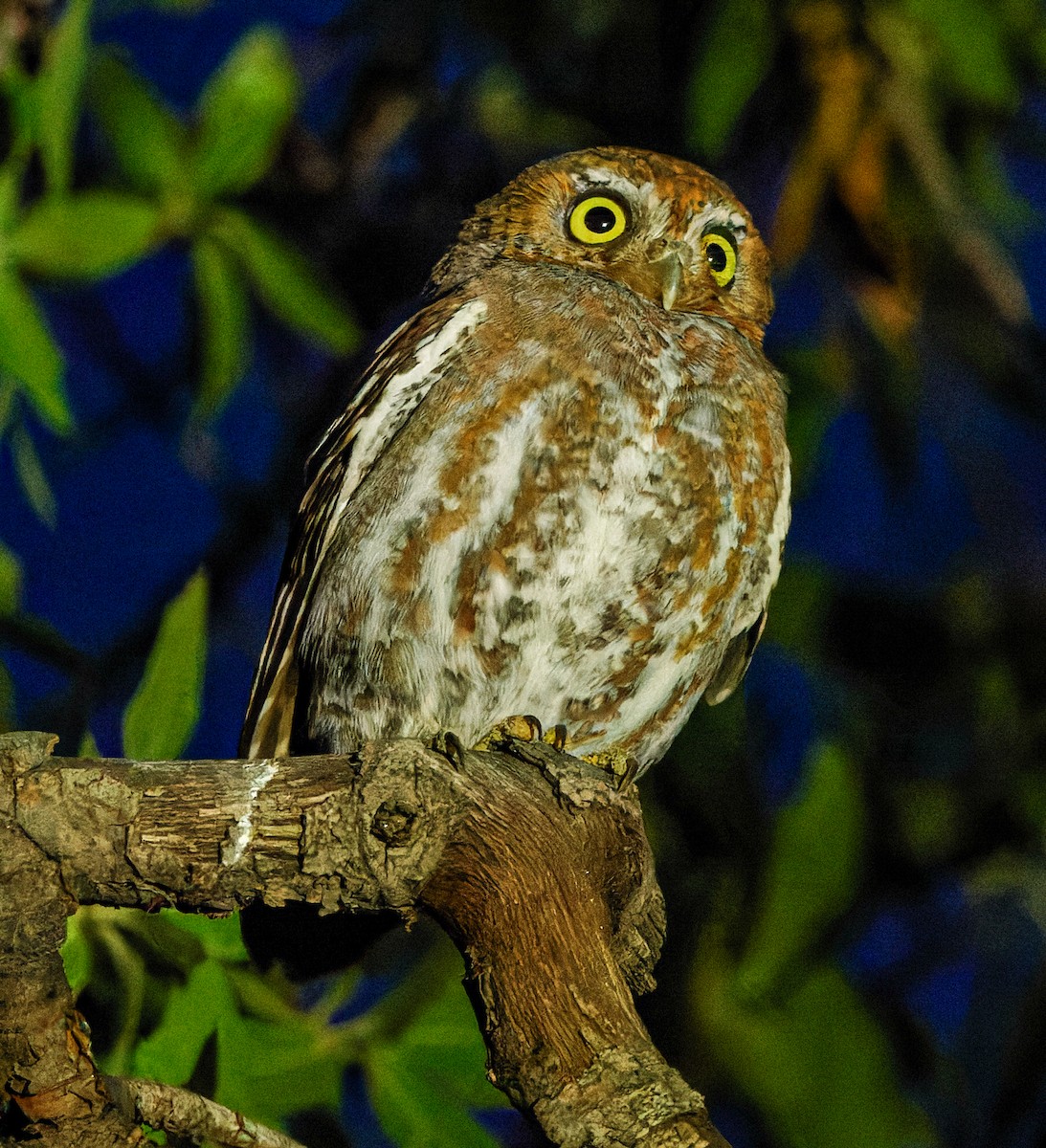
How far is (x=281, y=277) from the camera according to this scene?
231 centimetres

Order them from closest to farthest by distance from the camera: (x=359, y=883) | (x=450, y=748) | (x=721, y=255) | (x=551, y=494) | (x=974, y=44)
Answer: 1. (x=359, y=883)
2. (x=450, y=748)
3. (x=551, y=494)
4. (x=721, y=255)
5. (x=974, y=44)

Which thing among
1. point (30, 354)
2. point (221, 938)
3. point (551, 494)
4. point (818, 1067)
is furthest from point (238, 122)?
point (818, 1067)

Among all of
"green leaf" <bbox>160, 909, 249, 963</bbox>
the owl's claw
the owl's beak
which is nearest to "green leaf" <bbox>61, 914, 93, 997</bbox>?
"green leaf" <bbox>160, 909, 249, 963</bbox>

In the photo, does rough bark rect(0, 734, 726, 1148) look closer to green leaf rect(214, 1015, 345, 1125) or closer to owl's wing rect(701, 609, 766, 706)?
green leaf rect(214, 1015, 345, 1125)

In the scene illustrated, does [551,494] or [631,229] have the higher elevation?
[631,229]

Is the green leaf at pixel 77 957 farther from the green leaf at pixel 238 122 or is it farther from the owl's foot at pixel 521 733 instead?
the green leaf at pixel 238 122

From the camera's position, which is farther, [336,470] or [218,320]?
[218,320]

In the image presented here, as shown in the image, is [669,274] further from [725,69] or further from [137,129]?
[137,129]

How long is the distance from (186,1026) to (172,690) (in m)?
0.45

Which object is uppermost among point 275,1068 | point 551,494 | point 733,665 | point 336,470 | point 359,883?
point 551,494

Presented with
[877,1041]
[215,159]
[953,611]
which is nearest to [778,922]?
[877,1041]

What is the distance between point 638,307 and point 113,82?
1.01 meters

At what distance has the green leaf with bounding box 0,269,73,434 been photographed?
203 cm

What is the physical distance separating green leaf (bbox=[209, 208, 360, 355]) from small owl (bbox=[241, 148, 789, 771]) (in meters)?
0.34
